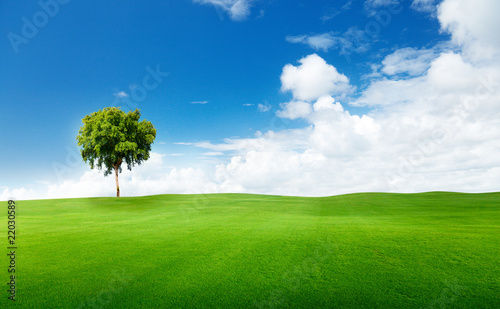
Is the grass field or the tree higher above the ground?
the tree

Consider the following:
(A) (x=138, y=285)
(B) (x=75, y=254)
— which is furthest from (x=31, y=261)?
(A) (x=138, y=285)

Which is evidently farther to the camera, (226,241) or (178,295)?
(226,241)

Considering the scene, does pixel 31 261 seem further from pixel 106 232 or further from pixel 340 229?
pixel 340 229

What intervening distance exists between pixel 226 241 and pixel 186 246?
5.31ft

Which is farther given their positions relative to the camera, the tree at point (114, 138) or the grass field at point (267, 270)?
the tree at point (114, 138)

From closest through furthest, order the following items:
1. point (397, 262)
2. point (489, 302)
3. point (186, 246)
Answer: point (489, 302)
point (397, 262)
point (186, 246)

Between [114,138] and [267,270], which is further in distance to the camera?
[114,138]

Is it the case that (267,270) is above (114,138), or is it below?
below

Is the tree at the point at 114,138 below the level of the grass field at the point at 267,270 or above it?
above

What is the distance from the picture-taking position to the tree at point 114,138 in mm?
46781

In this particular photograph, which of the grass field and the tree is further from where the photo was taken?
the tree

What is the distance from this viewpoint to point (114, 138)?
158 ft

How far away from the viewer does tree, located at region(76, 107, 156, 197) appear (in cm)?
4678

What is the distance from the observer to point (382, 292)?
7234 millimetres
